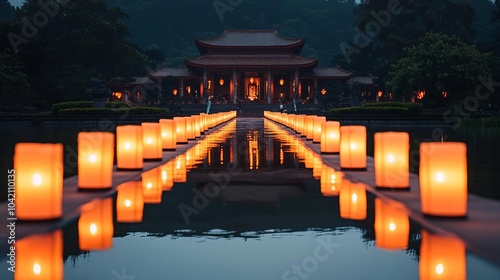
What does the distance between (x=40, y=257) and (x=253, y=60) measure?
245ft

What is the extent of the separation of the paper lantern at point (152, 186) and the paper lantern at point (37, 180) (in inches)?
75.5

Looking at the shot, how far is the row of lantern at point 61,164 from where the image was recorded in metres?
7.23

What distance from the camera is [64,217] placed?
7.62 metres

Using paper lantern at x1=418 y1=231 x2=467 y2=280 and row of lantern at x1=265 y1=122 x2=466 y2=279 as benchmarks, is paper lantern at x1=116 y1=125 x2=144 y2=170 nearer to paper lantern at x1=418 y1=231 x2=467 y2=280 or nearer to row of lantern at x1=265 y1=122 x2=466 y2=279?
row of lantern at x1=265 y1=122 x2=466 y2=279

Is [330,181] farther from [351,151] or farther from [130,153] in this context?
[130,153]

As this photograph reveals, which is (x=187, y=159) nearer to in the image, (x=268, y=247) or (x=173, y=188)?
(x=173, y=188)

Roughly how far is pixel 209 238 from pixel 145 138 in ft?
31.2

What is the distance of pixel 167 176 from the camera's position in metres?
12.5

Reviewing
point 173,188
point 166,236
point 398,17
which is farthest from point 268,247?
point 398,17

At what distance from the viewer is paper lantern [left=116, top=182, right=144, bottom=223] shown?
25.8 feet

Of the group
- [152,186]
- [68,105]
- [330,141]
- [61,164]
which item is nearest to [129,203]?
[61,164]

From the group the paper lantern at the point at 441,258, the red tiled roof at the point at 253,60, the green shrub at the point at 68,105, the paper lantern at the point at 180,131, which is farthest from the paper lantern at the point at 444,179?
the red tiled roof at the point at 253,60

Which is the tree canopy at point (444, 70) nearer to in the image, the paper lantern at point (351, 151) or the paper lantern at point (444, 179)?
the paper lantern at point (351, 151)

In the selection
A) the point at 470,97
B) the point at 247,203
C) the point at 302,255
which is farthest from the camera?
the point at 470,97
